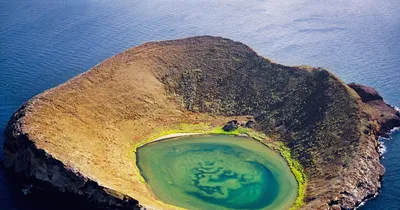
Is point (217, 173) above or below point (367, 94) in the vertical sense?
below

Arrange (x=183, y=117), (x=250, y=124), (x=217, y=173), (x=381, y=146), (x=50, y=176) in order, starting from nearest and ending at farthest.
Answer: (x=50, y=176)
(x=217, y=173)
(x=381, y=146)
(x=250, y=124)
(x=183, y=117)

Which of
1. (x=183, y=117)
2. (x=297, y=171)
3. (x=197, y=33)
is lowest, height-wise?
(x=297, y=171)

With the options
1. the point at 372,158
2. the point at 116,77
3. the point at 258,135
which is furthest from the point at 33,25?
the point at 372,158

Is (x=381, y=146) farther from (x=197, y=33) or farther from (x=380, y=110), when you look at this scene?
(x=197, y=33)

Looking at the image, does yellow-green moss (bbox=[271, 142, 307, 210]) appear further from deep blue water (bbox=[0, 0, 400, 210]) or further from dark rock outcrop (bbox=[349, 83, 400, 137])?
dark rock outcrop (bbox=[349, 83, 400, 137])

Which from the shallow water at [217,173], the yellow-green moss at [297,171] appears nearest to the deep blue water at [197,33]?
the yellow-green moss at [297,171]

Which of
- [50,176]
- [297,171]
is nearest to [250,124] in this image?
[297,171]

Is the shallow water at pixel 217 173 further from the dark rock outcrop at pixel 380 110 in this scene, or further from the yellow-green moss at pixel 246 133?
the dark rock outcrop at pixel 380 110

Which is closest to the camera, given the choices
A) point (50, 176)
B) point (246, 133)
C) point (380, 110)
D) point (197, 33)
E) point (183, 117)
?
point (50, 176)
